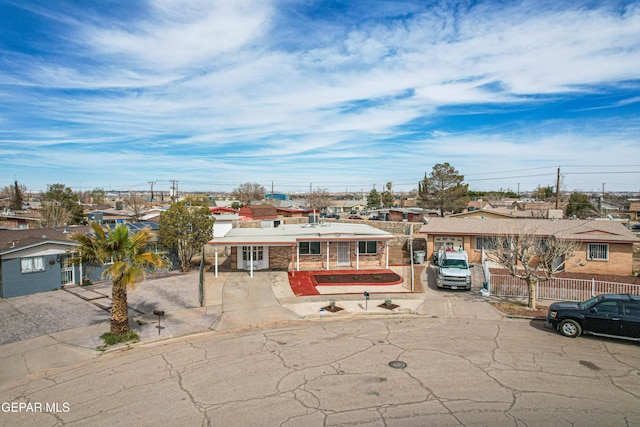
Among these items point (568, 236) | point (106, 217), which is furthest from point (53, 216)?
point (568, 236)

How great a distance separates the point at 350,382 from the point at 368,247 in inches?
718

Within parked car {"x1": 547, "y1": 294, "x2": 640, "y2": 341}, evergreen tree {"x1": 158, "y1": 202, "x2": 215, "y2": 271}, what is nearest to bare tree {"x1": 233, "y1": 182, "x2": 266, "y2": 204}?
evergreen tree {"x1": 158, "y1": 202, "x2": 215, "y2": 271}

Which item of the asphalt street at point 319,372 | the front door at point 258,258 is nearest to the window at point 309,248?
the front door at point 258,258

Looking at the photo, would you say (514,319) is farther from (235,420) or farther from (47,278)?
(47,278)

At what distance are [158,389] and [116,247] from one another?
588 centimetres

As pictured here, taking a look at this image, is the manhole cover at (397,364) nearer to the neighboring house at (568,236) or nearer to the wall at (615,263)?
the neighboring house at (568,236)

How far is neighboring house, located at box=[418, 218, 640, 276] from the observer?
1015 inches

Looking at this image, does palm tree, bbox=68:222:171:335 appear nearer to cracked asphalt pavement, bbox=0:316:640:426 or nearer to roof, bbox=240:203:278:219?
cracked asphalt pavement, bbox=0:316:640:426

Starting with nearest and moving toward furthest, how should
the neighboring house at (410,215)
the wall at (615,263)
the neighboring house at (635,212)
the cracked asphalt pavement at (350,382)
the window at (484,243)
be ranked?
the cracked asphalt pavement at (350,382), the wall at (615,263), the window at (484,243), the neighboring house at (410,215), the neighboring house at (635,212)

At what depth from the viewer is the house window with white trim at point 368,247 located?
28406 millimetres

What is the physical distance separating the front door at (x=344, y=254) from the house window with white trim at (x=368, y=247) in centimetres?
92
